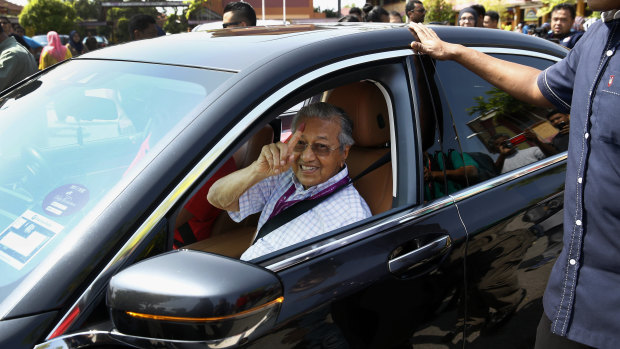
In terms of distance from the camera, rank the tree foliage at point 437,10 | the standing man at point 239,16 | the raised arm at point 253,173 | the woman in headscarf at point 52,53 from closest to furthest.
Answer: the raised arm at point 253,173
the standing man at point 239,16
the woman in headscarf at point 52,53
the tree foliage at point 437,10

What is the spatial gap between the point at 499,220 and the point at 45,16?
153 feet

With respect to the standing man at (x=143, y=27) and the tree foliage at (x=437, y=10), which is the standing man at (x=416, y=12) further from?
the tree foliage at (x=437, y=10)

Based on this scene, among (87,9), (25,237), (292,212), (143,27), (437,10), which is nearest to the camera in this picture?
(25,237)

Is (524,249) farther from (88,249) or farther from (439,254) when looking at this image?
(88,249)

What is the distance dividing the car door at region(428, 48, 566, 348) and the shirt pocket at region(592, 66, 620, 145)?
0.49 meters

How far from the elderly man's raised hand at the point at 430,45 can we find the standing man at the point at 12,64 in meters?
4.19

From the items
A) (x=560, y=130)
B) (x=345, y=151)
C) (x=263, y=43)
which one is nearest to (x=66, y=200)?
(x=263, y=43)

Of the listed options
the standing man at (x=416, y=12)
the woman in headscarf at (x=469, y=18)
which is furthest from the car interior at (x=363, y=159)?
the woman in headscarf at (x=469, y=18)

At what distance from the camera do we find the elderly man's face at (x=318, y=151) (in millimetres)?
2094

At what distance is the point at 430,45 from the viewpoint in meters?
1.80

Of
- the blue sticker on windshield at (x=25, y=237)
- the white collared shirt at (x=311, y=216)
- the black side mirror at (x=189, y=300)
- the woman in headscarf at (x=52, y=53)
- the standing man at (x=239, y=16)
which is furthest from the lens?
the woman in headscarf at (x=52, y=53)

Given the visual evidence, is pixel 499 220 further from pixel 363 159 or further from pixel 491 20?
pixel 491 20

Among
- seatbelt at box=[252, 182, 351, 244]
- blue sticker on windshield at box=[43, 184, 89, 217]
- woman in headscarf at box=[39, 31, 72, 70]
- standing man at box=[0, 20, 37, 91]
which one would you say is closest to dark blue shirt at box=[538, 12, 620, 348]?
seatbelt at box=[252, 182, 351, 244]

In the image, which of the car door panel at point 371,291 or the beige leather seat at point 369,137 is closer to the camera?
the car door panel at point 371,291
